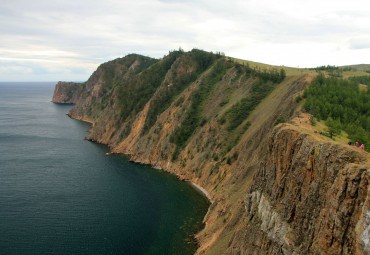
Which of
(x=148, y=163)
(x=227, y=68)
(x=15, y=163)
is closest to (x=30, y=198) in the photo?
(x=15, y=163)

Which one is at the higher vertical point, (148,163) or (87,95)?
(87,95)

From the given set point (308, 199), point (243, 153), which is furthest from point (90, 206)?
point (308, 199)

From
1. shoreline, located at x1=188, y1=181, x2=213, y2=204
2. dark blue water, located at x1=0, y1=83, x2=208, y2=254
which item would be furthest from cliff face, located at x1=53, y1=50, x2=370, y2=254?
dark blue water, located at x1=0, y1=83, x2=208, y2=254

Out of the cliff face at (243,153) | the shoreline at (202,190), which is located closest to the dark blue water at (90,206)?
the shoreline at (202,190)

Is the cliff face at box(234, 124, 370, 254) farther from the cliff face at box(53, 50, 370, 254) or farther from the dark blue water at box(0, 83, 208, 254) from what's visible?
the dark blue water at box(0, 83, 208, 254)

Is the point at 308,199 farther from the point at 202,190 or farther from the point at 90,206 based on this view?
the point at 90,206

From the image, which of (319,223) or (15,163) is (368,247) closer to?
(319,223)
